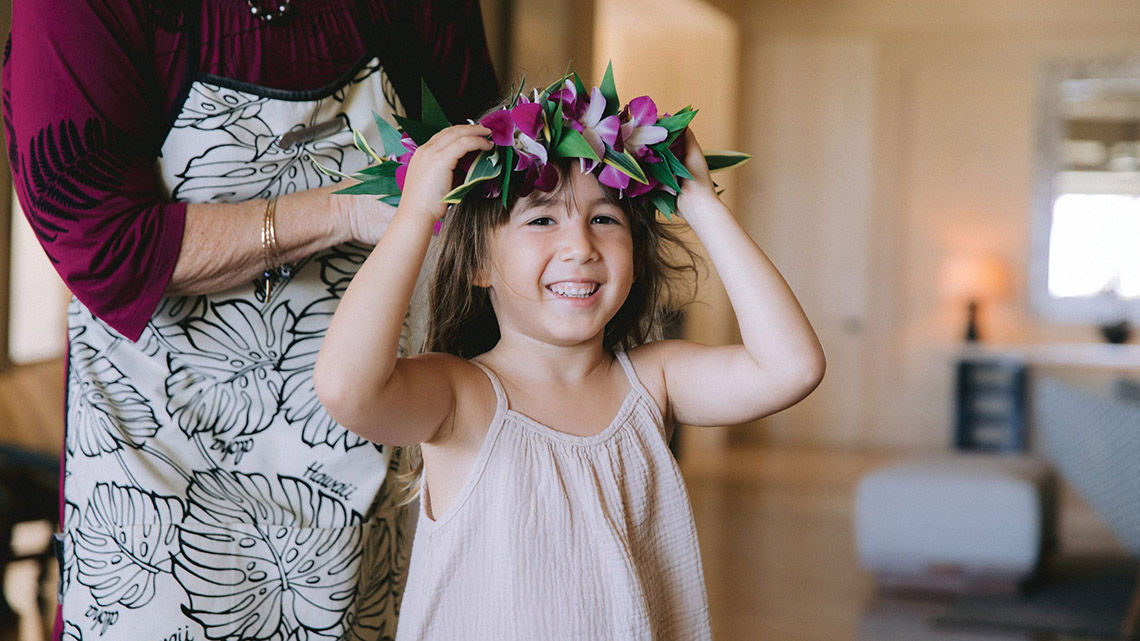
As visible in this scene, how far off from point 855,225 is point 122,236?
7.71 metres

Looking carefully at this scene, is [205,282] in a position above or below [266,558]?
above

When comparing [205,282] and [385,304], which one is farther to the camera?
[205,282]

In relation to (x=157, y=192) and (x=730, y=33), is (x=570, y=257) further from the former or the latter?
(x=730, y=33)

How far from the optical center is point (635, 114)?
1049mm

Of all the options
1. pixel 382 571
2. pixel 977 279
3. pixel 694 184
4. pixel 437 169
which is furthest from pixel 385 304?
pixel 977 279

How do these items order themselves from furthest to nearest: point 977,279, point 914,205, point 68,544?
point 914,205 → point 977,279 → point 68,544

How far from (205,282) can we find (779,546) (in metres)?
4.06

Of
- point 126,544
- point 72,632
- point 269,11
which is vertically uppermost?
point 269,11

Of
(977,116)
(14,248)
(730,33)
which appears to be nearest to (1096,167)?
(977,116)

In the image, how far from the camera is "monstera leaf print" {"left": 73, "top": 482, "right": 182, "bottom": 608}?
115 centimetres

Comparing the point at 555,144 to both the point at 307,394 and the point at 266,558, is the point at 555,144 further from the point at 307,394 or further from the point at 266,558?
the point at 266,558

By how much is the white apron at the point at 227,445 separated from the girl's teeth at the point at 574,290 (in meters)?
0.33

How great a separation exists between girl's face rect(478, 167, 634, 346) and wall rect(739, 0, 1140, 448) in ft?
24.1

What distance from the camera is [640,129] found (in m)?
1.05
